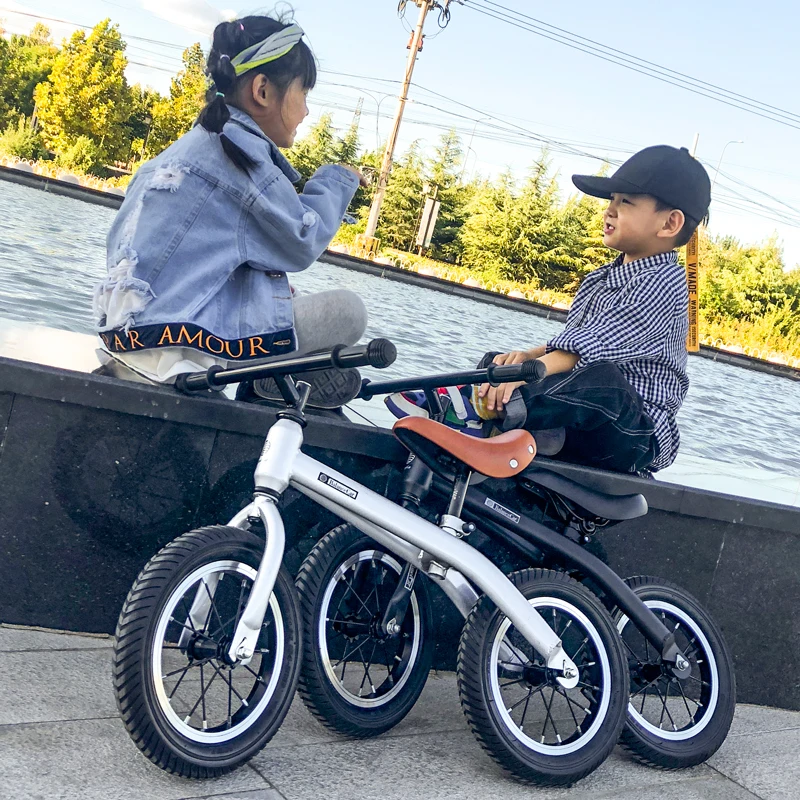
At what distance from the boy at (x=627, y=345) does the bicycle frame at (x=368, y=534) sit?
1.83ft

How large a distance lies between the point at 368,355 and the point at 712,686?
1.57m

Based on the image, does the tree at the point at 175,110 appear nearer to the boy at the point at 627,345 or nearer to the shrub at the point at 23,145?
the shrub at the point at 23,145

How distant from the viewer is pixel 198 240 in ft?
8.53

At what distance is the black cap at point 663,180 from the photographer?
308cm

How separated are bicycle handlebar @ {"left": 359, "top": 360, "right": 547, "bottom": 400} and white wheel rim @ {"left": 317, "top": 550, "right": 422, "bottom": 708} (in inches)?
16.9

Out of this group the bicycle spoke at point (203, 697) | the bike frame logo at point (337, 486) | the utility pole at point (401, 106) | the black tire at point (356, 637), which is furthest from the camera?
the utility pole at point (401, 106)

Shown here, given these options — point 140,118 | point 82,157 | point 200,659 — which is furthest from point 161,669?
point 140,118

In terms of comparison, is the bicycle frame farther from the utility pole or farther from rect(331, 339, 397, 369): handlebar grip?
the utility pole

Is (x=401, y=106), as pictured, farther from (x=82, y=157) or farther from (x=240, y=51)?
(x=240, y=51)

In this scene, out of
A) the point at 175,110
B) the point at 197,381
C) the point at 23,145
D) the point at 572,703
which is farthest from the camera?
the point at 175,110

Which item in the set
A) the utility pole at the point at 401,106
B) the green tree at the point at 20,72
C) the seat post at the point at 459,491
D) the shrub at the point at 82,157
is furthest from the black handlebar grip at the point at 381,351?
the green tree at the point at 20,72

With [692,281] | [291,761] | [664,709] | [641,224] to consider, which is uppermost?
[641,224]

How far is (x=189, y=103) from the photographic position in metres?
44.6

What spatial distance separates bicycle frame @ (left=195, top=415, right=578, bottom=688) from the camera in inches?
83.9
